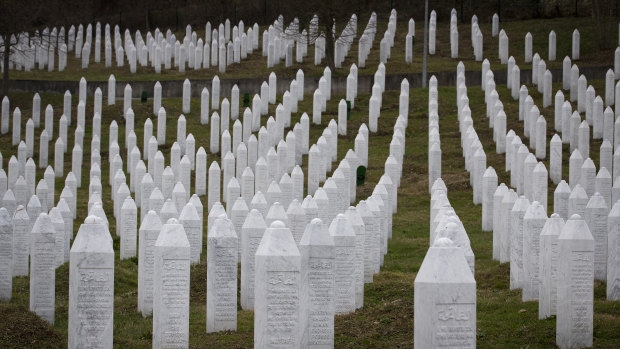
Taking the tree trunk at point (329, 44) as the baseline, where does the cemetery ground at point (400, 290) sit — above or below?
below

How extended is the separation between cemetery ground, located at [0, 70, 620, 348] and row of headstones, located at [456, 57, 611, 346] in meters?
0.28

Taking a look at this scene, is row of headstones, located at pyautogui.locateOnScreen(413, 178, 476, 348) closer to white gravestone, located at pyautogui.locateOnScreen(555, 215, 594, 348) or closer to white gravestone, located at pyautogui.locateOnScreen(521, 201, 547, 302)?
white gravestone, located at pyautogui.locateOnScreen(555, 215, 594, 348)

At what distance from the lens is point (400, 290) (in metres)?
15.0

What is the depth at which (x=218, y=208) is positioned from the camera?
17.2m

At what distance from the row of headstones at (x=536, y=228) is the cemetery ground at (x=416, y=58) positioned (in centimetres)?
1769

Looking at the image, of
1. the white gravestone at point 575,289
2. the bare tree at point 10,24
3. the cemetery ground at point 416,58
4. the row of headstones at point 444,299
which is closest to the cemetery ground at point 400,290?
the white gravestone at point 575,289

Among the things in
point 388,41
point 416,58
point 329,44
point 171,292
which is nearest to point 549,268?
point 171,292

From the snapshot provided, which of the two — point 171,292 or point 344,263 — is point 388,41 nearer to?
point 344,263

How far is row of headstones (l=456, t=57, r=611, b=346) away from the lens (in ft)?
38.9

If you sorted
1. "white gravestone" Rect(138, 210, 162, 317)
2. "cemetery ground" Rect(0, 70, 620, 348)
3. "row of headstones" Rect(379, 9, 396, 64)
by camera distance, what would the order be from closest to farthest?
1. "cemetery ground" Rect(0, 70, 620, 348)
2. "white gravestone" Rect(138, 210, 162, 317)
3. "row of headstones" Rect(379, 9, 396, 64)

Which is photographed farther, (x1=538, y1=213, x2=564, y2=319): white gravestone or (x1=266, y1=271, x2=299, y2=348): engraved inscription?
(x1=538, y1=213, x2=564, y2=319): white gravestone

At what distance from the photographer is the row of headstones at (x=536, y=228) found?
11.9 m

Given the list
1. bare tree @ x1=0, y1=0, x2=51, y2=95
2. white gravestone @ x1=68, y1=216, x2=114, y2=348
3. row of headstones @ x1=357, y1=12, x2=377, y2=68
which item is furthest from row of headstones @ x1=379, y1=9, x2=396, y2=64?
white gravestone @ x1=68, y1=216, x2=114, y2=348

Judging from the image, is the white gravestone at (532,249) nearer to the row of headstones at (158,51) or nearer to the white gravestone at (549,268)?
the white gravestone at (549,268)
